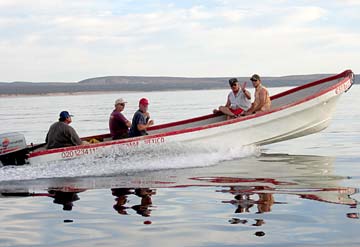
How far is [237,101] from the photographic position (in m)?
14.3

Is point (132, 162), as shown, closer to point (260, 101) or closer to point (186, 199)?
point (260, 101)

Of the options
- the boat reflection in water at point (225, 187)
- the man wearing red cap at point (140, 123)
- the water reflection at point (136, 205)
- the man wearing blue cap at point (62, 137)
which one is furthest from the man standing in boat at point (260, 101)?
the water reflection at point (136, 205)

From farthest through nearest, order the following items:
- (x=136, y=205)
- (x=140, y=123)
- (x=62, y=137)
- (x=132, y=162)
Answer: (x=140, y=123)
(x=132, y=162)
(x=62, y=137)
(x=136, y=205)

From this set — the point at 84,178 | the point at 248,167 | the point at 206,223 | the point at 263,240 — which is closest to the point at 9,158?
the point at 84,178

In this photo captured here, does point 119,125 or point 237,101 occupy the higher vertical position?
point 237,101

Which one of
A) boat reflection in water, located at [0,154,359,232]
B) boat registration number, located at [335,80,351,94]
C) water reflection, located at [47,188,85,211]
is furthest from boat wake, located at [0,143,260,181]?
boat registration number, located at [335,80,351,94]

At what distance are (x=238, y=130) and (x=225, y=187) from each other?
3.83 metres


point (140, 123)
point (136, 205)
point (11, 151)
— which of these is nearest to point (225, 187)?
point (136, 205)

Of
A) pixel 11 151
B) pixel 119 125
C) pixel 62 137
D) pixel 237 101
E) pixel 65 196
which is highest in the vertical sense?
pixel 237 101

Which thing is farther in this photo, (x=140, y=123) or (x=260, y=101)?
(x=260, y=101)

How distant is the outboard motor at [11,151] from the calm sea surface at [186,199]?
0.70 feet

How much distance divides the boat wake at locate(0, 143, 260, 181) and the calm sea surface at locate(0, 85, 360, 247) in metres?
0.02

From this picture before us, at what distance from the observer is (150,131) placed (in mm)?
14992

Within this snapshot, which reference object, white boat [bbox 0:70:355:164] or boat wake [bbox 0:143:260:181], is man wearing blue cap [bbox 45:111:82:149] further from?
boat wake [bbox 0:143:260:181]
